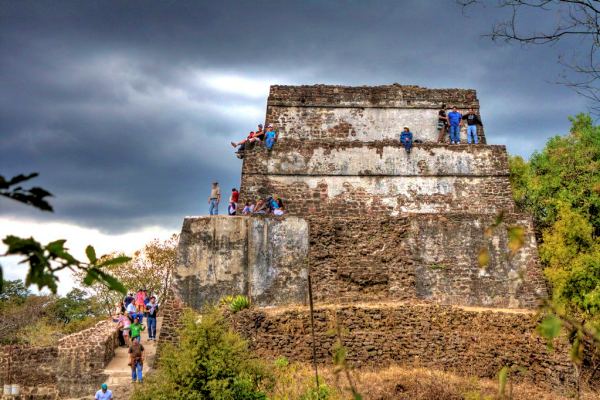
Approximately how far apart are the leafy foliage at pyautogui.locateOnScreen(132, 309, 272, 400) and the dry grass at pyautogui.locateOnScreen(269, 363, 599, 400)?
1.41 ft

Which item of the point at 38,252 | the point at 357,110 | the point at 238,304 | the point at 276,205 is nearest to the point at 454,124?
the point at 357,110

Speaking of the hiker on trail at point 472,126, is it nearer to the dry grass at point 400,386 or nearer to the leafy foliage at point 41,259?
the dry grass at point 400,386

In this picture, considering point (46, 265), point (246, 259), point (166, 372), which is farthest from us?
point (246, 259)

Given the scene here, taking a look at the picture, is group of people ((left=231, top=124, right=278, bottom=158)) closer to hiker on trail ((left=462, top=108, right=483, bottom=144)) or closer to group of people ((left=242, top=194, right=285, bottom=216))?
group of people ((left=242, top=194, right=285, bottom=216))

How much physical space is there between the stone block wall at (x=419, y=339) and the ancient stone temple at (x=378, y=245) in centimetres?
2

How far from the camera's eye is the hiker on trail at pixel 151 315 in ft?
43.0

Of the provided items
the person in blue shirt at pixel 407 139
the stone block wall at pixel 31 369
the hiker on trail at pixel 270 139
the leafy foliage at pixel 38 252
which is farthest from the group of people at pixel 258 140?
the leafy foliage at pixel 38 252

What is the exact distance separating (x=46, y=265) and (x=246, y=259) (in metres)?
10.9

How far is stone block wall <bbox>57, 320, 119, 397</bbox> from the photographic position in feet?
39.9

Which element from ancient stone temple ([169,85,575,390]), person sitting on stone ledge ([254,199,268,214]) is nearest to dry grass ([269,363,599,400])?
ancient stone temple ([169,85,575,390])

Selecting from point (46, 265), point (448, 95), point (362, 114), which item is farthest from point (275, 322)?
point (46, 265)

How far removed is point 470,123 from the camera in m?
15.1

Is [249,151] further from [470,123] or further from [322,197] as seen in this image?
[470,123]

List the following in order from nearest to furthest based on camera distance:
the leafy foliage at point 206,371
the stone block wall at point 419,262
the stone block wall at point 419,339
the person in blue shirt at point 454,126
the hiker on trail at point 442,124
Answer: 1. the leafy foliage at point 206,371
2. the stone block wall at point 419,339
3. the stone block wall at point 419,262
4. the person in blue shirt at point 454,126
5. the hiker on trail at point 442,124
